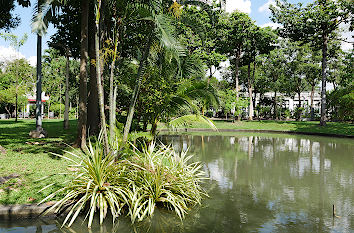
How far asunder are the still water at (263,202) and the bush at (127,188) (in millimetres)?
245

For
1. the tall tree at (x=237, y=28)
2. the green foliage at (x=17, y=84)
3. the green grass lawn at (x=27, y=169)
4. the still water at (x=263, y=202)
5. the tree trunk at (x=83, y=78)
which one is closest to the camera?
the still water at (x=263, y=202)

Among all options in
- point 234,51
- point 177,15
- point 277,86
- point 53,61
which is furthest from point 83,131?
point 53,61

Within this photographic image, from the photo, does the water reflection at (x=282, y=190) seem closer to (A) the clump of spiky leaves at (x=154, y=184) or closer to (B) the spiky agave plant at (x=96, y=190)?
(A) the clump of spiky leaves at (x=154, y=184)

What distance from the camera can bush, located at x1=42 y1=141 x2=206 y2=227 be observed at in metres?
4.65

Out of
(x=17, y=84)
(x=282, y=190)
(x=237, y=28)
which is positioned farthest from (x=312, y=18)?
(x=17, y=84)

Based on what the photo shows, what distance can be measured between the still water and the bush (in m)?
0.25

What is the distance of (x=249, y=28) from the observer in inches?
1028

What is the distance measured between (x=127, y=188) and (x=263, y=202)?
2716 mm

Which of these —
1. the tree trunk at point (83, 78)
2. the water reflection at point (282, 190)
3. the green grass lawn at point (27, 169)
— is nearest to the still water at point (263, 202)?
the water reflection at point (282, 190)

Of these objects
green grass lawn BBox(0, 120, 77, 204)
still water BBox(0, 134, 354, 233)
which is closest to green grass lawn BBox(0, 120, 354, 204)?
green grass lawn BBox(0, 120, 77, 204)

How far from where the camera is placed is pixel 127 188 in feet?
16.6

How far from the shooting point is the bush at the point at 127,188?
4.65 metres

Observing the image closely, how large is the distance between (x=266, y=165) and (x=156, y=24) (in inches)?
238

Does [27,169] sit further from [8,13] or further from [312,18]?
[312,18]
